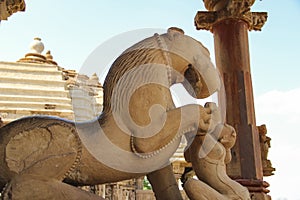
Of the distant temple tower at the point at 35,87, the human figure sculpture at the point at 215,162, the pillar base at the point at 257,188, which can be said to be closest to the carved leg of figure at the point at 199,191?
the human figure sculpture at the point at 215,162

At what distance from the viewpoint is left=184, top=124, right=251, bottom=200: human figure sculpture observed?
9.34ft

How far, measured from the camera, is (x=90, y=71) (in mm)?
3285

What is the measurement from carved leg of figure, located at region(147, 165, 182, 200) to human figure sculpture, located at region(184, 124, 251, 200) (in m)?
0.19

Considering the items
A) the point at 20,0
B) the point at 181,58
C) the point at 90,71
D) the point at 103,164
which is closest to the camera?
the point at 103,164

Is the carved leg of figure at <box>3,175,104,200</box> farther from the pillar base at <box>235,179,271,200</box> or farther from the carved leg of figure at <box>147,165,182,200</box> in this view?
the pillar base at <box>235,179,271,200</box>

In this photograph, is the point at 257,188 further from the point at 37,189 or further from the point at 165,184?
the point at 37,189

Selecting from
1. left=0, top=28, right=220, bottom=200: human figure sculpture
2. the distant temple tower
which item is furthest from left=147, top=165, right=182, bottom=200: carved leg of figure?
the distant temple tower

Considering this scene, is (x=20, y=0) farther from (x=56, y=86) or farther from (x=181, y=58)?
(x=56, y=86)

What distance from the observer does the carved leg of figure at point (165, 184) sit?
9.84 ft

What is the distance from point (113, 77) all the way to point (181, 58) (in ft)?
1.68

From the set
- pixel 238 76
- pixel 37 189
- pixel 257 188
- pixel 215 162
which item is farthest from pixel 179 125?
pixel 238 76

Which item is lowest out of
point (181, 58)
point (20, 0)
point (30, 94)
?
point (181, 58)

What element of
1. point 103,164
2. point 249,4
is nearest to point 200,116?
point 103,164

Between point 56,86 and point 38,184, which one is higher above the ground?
point 56,86
